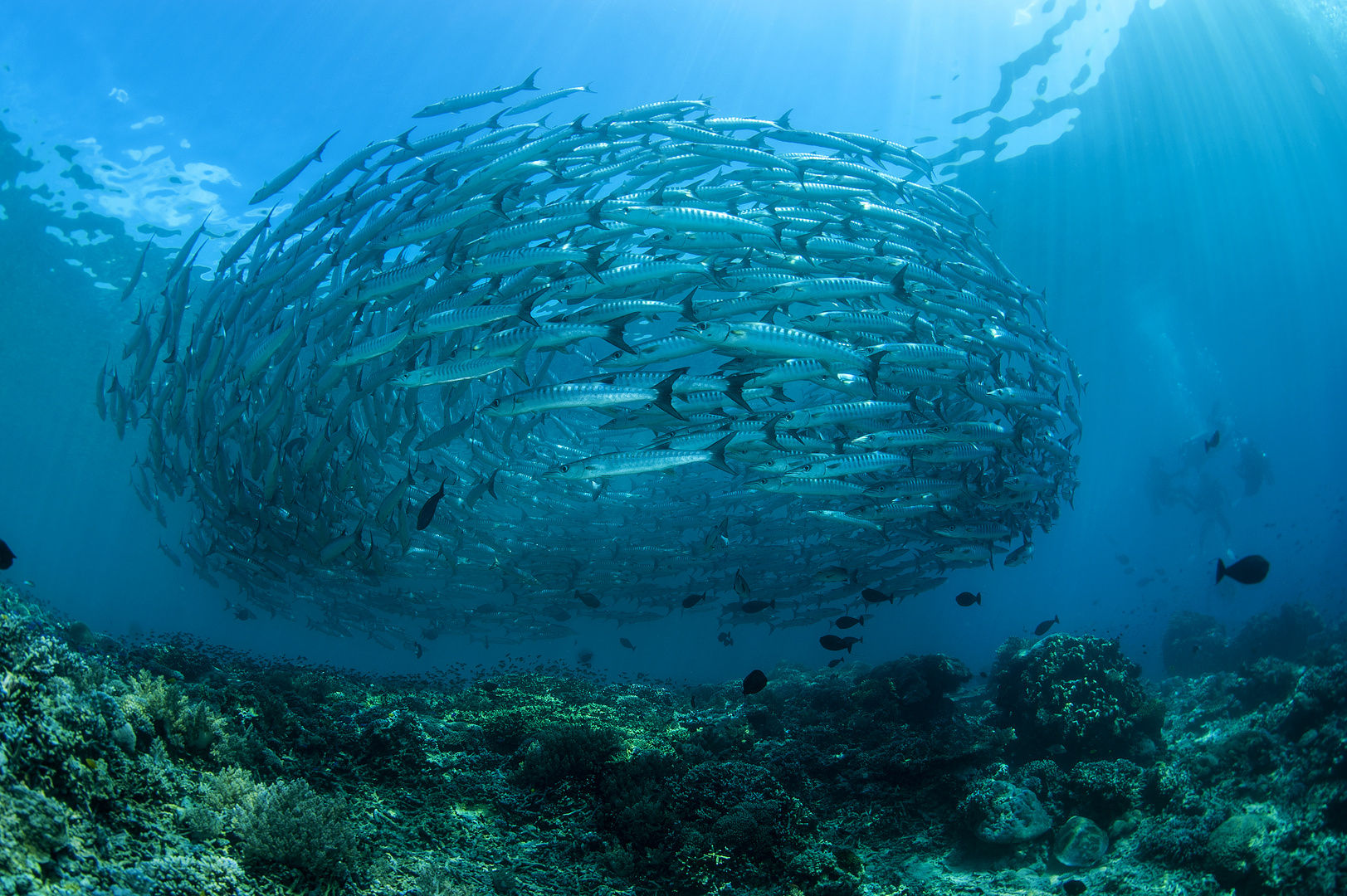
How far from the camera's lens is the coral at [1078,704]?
892 centimetres

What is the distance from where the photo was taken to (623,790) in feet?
19.3

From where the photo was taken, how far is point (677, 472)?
19422 millimetres

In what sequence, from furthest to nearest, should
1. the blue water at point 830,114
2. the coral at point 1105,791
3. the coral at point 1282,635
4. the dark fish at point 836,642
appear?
the coral at point 1282,635 → the blue water at point 830,114 → the dark fish at point 836,642 → the coral at point 1105,791

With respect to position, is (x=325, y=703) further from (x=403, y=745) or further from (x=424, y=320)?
(x=424, y=320)

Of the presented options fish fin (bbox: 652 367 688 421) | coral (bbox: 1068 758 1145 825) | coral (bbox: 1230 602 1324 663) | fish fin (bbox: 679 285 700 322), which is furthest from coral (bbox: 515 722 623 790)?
coral (bbox: 1230 602 1324 663)

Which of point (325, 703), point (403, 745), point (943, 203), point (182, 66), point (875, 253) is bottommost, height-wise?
point (403, 745)

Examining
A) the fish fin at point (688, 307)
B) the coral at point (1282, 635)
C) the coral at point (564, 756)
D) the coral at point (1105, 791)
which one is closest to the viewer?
the fish fin at point (688, 307)

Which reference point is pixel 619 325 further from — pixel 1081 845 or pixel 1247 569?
pixel 1247 569

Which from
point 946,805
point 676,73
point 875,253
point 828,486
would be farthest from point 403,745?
point 676,73

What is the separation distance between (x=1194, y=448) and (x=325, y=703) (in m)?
55.7

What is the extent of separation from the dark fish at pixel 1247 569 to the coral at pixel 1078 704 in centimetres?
260

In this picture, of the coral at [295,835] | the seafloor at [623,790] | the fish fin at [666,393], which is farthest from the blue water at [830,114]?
the coral at [295,835]

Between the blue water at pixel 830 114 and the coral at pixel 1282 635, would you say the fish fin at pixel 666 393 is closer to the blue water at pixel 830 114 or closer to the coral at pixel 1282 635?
the blue water at pixel 830 114

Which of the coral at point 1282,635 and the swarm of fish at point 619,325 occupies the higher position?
the coral at point 1282,635
